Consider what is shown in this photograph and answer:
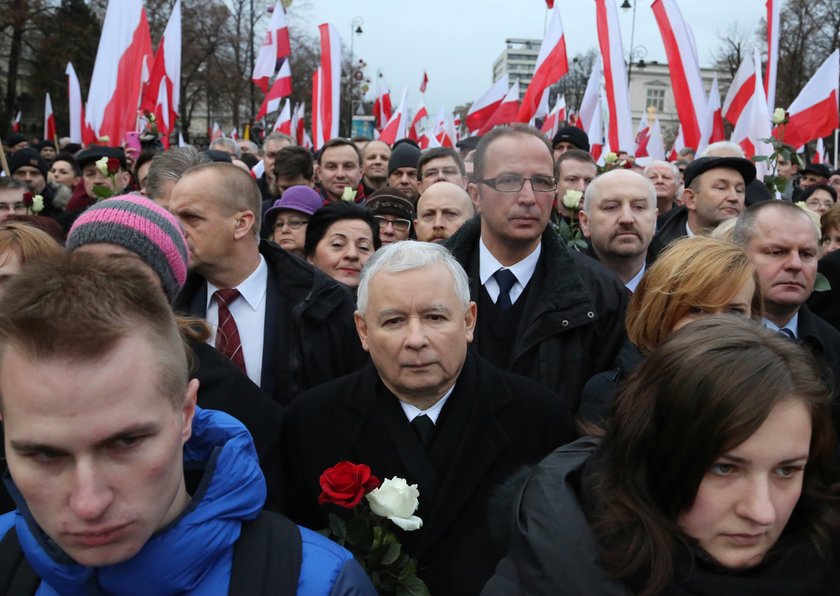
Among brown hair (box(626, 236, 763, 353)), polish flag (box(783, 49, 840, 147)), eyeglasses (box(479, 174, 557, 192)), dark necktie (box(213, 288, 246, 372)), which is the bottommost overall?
dark necktie (box(213, 288, 246, 372))

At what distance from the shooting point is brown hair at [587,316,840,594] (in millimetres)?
1615

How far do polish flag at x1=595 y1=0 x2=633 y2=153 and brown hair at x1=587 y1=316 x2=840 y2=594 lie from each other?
625 centimetres

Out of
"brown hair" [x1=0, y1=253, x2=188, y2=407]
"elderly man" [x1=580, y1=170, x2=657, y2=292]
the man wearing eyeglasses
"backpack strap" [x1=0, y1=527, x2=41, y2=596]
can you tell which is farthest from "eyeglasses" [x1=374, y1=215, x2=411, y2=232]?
"backpack strap" [x1=0, y1=527, x2=41, y2=596]

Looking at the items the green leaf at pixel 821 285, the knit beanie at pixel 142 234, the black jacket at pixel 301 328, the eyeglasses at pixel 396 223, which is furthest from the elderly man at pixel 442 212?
the knit beanie at pixel 142 234

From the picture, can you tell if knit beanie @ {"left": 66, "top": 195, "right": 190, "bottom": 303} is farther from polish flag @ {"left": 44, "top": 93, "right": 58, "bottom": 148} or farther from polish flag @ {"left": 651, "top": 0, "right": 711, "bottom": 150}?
polish flag @ {"left": 44, "top": 93, "right": 58, "bottom": 148}

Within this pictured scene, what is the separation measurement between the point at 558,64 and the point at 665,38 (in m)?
1.19

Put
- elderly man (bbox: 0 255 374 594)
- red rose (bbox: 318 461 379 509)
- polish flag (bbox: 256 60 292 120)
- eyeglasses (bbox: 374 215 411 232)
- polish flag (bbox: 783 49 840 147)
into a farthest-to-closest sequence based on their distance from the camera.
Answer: polish flag (bbox: 256 60 292 120) < polish flag (bbox: 783 49 840 147) < eyeglasses (bbox: 374 215 411 232) < red rose (bbox: 318 461 379 509) < elderly man (bbox: 0 255 374 594)

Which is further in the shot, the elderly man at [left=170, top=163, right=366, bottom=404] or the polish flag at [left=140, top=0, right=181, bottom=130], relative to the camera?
the polish flag at [left=140, top=0, right=181, bottom=130]

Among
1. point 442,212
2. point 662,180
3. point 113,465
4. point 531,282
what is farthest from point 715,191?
point 113,465

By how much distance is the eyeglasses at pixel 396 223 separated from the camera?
5281 mm

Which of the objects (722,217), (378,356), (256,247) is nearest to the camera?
(378,356)

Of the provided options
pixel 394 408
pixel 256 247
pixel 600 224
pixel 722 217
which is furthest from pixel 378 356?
pixel 722 217

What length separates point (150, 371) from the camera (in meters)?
1.47

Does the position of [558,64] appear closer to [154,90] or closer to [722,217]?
[722,217]
